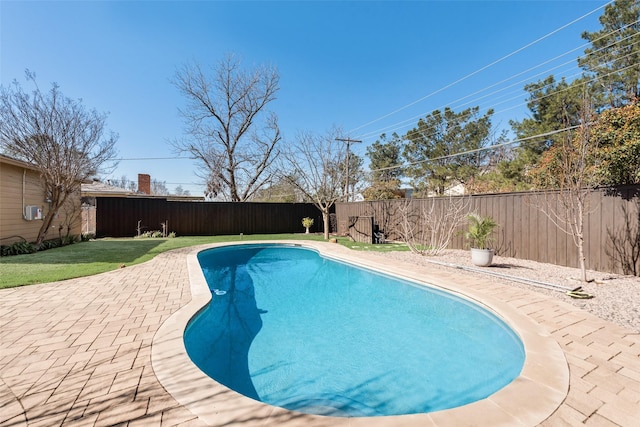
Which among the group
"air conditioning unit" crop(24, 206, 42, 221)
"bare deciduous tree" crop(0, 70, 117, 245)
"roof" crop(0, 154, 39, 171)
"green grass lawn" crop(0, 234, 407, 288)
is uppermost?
"bare deciduous tree" crop(0, 70, 117, 245)

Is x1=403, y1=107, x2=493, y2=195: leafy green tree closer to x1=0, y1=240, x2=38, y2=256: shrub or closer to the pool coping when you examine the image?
the pool coping

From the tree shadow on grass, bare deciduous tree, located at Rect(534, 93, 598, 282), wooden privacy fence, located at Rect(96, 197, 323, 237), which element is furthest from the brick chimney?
bare deciduous tree, located at Rect(534, 93, 598, 282)

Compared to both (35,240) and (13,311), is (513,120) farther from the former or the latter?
(35,240)

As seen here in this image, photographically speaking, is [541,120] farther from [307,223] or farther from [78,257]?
[78,257]

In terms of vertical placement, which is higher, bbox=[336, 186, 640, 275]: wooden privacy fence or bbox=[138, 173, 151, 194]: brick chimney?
bbox=[138, 173, 151, 194]: brick chimney

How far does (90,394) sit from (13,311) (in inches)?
113

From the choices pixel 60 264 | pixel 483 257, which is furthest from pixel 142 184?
pixel 483 257

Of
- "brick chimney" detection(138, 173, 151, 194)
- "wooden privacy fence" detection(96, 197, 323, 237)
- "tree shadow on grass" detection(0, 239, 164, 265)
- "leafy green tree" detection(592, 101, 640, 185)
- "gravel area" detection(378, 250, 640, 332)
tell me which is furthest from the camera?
"brick chimney" detection(138, 173, 151, 194)

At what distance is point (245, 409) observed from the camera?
1.83m

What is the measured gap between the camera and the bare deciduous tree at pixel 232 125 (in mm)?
18641

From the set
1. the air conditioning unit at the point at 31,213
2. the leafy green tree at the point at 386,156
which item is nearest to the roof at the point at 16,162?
the air conditioning unit at the point at 31,213

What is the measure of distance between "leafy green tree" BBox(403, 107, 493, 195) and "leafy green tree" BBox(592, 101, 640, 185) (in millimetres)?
11975

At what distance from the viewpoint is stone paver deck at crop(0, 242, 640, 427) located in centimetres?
178

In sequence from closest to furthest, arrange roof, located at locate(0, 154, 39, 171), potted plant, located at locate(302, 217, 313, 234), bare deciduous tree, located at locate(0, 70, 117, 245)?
roof, located at locate(0, 154, 39, 171), bare deciduous tree, located at locate(0, 70, 117, 245), potted plant, located at locate(302, 217, 313, 234)
